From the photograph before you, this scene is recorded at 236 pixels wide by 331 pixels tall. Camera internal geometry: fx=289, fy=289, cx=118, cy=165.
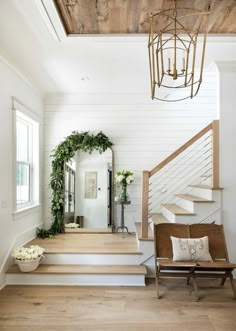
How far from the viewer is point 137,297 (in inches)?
136

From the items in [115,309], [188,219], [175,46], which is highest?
[175,46]

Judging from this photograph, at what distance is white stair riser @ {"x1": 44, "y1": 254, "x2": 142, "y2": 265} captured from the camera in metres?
4.09

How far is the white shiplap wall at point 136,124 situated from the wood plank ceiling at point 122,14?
2304 millimetres

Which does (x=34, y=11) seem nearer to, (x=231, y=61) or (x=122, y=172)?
(x=231, y=61)

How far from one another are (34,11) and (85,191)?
11.0ft

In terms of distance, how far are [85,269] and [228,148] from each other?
264 cm

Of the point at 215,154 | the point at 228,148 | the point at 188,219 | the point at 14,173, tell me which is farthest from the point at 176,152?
the point at 14,173

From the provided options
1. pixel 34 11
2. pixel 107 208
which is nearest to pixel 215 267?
pixel 107 208

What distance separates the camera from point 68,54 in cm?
382

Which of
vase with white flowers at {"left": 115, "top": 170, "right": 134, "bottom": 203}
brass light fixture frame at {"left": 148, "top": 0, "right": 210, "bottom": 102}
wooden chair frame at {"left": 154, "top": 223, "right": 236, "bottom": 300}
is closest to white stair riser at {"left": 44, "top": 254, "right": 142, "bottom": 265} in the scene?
wooden chair frame at {"left": 154, "top": 223, "right": 236, "bottom": 300}

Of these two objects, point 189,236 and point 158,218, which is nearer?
point 189,236

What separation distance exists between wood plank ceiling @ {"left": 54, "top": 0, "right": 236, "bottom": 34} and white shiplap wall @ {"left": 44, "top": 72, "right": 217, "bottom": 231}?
2304mm

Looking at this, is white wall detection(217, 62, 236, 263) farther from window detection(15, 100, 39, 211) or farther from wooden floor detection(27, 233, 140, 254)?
window detection(15, 100, 39, 211)

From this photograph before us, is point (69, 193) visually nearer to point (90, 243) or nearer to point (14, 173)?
point (90, 243)
